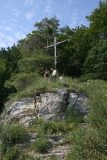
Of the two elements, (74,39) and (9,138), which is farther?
(74,39)

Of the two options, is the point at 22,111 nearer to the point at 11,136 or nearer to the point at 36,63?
the point at 11,136

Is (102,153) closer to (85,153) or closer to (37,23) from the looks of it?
(85,153)

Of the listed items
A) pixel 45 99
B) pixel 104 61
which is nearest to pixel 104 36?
pixel 104 61

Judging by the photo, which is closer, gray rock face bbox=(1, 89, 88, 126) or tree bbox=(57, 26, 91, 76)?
gray rock face bbox=(1, 89, 88, 126)

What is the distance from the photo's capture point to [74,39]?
3288cm

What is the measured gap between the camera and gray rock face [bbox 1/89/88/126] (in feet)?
39.9

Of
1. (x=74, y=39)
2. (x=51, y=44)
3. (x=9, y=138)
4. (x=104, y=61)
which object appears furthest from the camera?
(x=74, y=39)

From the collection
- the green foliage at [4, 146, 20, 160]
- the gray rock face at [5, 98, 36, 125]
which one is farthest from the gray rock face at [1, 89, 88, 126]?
the green foliage at [4, 146, 20, 160]

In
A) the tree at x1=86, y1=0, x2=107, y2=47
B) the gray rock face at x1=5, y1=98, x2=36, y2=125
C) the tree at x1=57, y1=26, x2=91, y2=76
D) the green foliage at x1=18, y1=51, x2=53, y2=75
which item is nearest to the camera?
the gray rock face at x1=5, y1=98, x2=36, y2=125

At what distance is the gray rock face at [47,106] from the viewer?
12172mm

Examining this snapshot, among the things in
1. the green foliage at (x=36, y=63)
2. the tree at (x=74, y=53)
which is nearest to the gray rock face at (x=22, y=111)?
the green foliage at (x=36, y=63)

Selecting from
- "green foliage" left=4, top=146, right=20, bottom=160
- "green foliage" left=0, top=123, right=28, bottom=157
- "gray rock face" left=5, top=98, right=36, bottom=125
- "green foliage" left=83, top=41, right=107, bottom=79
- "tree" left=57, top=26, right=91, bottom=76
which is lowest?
"green foliage" left=4, top=146, right=20, bottom=160

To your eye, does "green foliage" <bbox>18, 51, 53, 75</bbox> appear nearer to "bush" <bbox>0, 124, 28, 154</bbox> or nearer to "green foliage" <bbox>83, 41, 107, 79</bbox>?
"green foliage" <bbox>83, 41, 107, 79</bbox>

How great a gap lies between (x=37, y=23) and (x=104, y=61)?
11366 mm
